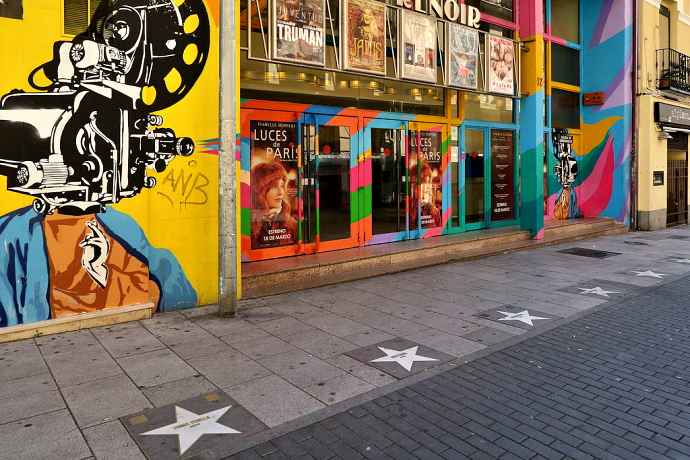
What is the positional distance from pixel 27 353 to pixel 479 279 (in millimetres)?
6513

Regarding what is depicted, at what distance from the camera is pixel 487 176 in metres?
12.9

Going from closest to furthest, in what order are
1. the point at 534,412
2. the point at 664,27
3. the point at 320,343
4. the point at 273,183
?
the point at 534,412, the point at 320,343, the point at 273,183, the point at 664,27

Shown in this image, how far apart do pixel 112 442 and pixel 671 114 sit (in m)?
17.9

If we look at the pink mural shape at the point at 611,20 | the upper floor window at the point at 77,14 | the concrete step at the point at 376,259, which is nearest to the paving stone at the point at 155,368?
the concrete step at the point at 376,259

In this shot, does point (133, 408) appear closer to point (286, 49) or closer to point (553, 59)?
point (286, 49)

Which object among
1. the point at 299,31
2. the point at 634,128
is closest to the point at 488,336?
the point at 299,31

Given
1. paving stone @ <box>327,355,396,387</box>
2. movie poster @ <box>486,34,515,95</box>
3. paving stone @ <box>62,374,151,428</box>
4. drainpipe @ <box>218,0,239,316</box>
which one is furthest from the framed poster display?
paving stone @ <box>62,374,151,428</box>

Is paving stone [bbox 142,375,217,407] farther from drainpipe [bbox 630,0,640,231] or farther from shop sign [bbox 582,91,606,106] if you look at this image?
drainpipe [bbox 630,0,640,231]

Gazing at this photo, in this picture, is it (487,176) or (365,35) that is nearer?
(365,35)

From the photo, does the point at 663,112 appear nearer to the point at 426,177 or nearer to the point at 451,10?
the point at 451,10

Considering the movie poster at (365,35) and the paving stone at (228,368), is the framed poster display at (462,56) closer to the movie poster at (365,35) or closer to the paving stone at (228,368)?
the movie poster at (365,35)

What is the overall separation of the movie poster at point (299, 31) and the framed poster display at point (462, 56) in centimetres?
327

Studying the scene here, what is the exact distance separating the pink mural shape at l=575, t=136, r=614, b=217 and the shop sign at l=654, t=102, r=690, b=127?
1813mm

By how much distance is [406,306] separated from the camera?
7.23 metres
